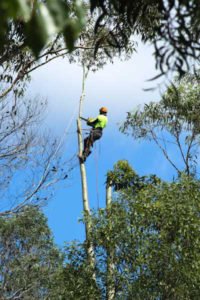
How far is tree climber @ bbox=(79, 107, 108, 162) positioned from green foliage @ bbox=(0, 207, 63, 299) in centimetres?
183

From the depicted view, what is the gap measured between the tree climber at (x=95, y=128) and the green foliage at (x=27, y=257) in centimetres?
183

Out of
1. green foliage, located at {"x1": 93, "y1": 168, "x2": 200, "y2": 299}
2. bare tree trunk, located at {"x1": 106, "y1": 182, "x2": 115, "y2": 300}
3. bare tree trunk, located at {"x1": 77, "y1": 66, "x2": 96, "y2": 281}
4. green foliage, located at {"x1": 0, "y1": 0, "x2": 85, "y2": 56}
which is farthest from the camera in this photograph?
bare tree trunk, located at {"x1": 77, "y1": 66, "x2": 96, "y2": 281}

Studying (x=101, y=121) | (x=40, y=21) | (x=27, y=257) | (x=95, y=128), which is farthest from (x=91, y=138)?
(x=40, y=21)

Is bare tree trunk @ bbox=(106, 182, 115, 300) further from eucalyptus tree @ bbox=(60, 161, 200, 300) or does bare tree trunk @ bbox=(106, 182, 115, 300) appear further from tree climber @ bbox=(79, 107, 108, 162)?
tree climber @ bbox=(79, 107, 108, 162)

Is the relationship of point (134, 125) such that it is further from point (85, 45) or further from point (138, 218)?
point (138, 218)

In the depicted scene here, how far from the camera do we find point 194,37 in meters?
3.00

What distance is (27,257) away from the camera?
14594 mm

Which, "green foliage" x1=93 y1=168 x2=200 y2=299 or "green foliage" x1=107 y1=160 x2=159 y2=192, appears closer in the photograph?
"green foliage" x1=93 y1=168 x2=200 y2=299

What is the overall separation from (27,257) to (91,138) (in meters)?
3.06

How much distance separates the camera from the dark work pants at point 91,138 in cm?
1413

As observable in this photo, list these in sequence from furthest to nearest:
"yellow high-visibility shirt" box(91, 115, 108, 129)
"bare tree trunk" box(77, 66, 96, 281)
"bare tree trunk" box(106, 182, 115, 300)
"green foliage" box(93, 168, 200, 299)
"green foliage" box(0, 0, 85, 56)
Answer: "yellow high-visibility shirt" box(91, 115, 108, 129), "bare tree trunk" box(77, 66, 96, 281), "bare tree trunk" box(106, 182, 115, 300), "green foliage" box(93, 168, 200, 299), "green foliage" box(0, 0, 85, 56)

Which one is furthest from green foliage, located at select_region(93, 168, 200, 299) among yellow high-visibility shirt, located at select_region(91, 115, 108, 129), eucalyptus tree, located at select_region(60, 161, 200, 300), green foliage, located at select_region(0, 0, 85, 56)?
green foliage, located at select_region(0, 0, 85, 56)

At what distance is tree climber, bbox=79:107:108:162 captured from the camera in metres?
14.1

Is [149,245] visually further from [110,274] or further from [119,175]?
[119,175]
